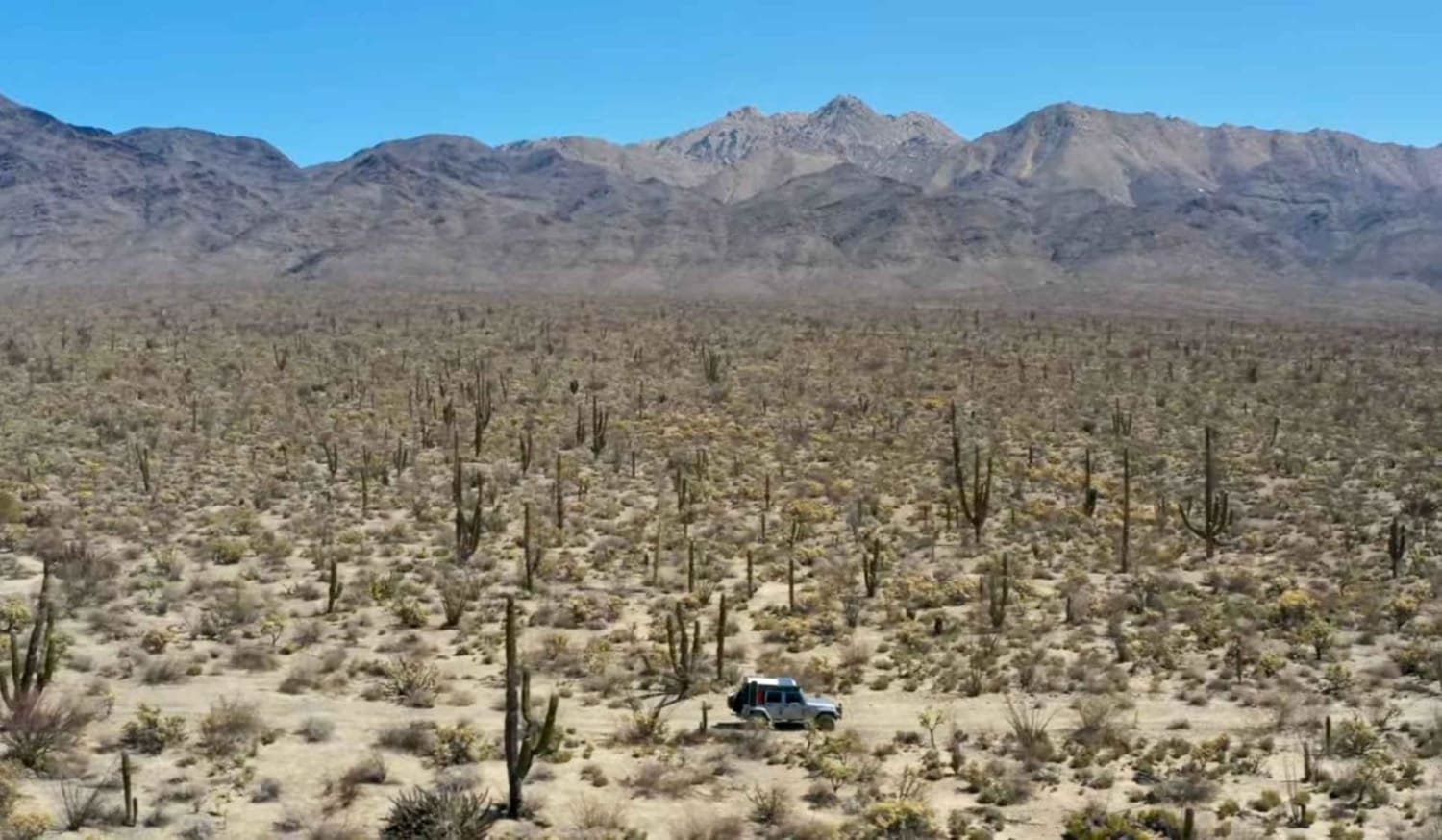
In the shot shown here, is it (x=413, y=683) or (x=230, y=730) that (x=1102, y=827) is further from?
(x=230, y=730)

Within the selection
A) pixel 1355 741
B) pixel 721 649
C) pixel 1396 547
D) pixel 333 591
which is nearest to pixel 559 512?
pixel 333 591

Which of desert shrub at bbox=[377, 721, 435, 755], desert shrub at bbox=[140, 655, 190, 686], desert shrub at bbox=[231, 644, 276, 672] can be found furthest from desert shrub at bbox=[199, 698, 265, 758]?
desert shrub at bbox=[231, 644, 276, 672]

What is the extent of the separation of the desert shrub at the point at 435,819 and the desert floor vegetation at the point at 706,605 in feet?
0.25

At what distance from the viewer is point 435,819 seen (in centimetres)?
1368

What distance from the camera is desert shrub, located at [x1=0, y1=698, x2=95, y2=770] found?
15.4 metres

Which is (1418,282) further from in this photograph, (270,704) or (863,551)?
(270,704)

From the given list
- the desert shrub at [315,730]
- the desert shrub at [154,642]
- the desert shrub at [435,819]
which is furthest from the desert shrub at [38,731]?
the desert shrub at [435,819]

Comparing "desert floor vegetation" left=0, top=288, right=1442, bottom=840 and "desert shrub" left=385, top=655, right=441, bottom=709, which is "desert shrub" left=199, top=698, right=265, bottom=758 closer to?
"desert floor vegetation" left=0, top=288, right=1442, bottom=840

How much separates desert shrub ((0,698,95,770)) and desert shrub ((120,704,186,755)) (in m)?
0.63

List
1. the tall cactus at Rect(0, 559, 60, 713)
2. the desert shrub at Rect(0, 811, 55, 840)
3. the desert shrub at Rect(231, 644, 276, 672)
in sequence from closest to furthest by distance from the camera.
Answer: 1. the desert shrub at Rect(0, 811, 55, 840)
2. the tall cactus at Rect(0, 559, 60, 713)
3. the desert shrub at Rect(231, 644, 276, 672)

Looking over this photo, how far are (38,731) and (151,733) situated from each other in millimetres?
1347

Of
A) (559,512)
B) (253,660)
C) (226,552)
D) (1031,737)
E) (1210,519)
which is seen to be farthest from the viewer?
(559,512)

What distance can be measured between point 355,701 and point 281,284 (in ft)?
353

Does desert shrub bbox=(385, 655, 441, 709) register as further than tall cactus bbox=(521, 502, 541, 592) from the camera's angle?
No
